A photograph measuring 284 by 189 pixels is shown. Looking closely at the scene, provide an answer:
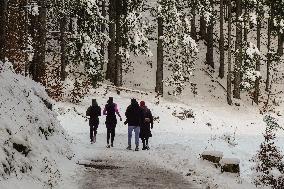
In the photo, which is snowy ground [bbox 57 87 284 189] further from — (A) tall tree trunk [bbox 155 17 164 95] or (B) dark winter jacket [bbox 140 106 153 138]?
(A) tall tree trunk [bbox 155 17 164 95]

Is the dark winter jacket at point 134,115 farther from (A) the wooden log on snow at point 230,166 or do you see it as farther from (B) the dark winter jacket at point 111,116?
(A) the wooden log on snow at point 230,166

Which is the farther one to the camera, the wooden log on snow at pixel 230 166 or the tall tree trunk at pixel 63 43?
the tall tree trunk at pixel 63 43

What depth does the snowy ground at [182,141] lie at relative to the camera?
11.7 metres

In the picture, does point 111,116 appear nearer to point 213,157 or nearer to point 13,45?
point 213,157

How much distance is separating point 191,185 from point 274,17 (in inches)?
1140

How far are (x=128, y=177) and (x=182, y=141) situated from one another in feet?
23.1

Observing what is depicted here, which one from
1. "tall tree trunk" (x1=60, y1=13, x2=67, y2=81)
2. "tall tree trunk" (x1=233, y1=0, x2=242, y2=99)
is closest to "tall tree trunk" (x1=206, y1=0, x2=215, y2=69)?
"tall tree trunk" (x1=233, y1=0, x2=242, y2=99)

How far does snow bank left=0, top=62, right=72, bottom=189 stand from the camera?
8703 millimetres

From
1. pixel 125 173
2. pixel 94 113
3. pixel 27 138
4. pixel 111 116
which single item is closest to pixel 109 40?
pixel 94 113

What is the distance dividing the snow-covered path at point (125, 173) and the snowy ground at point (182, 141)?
0.03 metres

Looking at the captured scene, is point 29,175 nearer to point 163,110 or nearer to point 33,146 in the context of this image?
point 33,146

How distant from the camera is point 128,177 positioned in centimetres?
1109

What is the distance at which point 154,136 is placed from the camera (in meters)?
20.1

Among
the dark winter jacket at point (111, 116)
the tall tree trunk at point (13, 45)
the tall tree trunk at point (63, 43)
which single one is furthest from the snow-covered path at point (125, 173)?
the tall tree trunk at point (63, 43)
